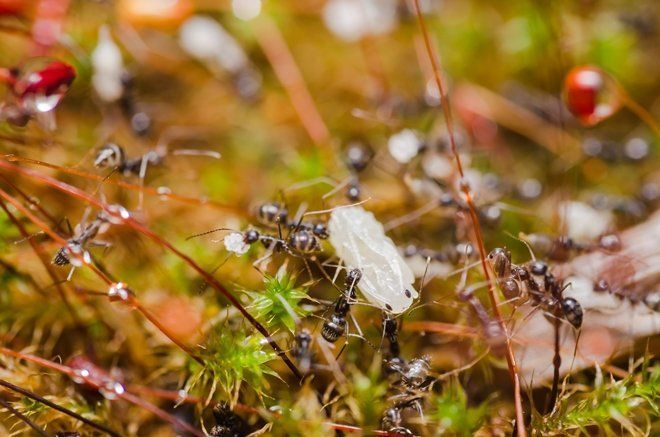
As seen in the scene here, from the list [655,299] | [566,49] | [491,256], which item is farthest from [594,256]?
[566,49]

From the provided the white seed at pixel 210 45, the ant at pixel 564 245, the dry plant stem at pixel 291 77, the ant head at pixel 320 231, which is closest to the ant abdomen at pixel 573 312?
the ant at pixel 564 245

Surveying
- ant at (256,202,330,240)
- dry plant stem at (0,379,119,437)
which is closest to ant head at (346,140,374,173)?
ant at (256,202,330,240)

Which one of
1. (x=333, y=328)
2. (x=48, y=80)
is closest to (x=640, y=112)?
(x=333, y=328)

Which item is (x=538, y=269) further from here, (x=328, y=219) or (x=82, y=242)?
(x=82, y=242)

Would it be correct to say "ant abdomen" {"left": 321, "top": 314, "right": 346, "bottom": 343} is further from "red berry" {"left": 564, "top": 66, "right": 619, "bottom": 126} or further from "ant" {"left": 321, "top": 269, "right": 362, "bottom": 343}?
"red berry" {"left": 564, "top": 66, "right": 619, "bottom": 126}

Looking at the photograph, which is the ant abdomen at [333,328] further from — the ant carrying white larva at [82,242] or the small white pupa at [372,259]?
the ant carrying white larva at [82,242]

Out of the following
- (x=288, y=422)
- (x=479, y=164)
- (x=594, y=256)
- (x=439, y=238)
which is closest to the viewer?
(x=288, y=422)

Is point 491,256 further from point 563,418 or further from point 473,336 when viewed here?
point 563,418
